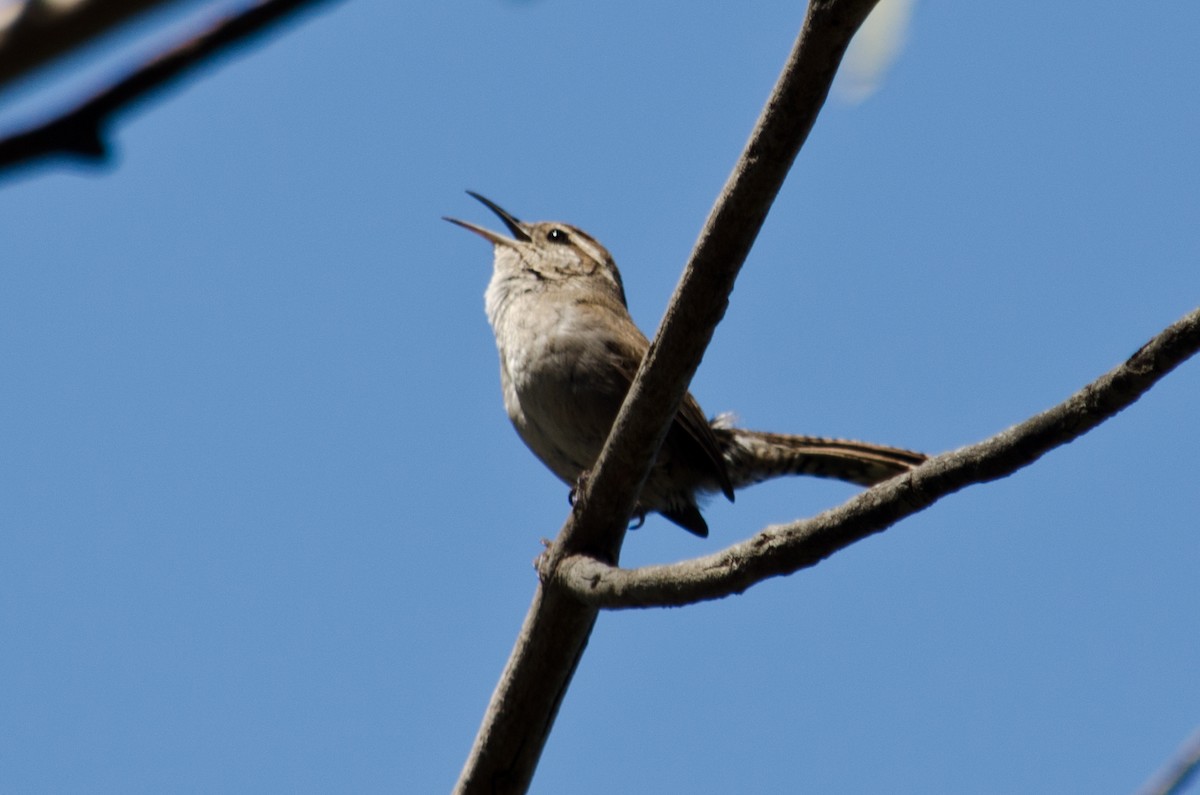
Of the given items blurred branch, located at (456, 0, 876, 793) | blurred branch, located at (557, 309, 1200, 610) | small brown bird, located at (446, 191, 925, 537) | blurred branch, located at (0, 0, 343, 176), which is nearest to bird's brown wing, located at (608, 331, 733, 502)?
small brown bird, located at (446, 191, 925, 537)

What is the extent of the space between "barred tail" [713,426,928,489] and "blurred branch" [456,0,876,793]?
8.51 ft

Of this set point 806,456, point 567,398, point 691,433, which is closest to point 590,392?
point 567,398

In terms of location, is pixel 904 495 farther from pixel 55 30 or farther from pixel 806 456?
pixel 806 456

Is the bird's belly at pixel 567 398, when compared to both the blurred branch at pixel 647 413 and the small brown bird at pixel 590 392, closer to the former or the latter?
the small brown bird at pixel 590 392

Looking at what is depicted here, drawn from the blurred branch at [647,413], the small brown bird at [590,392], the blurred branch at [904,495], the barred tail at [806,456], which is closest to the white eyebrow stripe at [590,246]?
the small brown bird at [590,392]

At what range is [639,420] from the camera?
4.25 m

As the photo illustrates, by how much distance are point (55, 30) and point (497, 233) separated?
6836 mm

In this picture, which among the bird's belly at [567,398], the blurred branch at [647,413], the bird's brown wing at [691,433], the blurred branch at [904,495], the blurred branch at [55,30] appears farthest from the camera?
Answer: the bird's brown wing at [691,433]

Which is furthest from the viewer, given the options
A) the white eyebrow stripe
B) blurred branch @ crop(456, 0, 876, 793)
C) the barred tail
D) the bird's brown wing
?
the white eyebrow stripe

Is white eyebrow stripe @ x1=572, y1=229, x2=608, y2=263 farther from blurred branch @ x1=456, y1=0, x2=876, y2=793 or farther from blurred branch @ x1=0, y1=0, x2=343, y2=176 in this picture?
blurred branch @ x1=0, y1=0, x2=343, y2=176

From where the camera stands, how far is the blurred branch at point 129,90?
98 centimetres

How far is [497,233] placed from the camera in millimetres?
7766

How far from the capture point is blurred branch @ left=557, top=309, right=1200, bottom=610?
9.59ft

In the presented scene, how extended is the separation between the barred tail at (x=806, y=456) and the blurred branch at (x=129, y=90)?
6.27 metres
